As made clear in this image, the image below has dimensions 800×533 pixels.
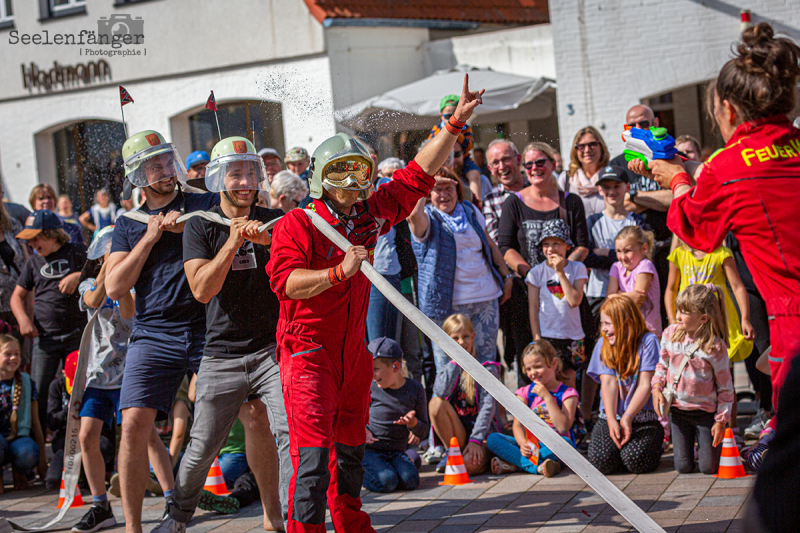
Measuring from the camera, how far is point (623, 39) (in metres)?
12.0

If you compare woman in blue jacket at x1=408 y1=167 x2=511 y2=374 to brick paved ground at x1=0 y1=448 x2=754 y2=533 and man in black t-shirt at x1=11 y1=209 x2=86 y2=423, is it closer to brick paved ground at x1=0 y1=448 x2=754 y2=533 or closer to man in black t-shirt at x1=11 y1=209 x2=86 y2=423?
brick paved ground at x1=0 y1=448 x2=754 y2=533

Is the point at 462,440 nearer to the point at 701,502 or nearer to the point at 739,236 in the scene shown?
the point at 701,502

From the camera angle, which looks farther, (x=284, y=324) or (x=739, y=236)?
(x=284, y=324)

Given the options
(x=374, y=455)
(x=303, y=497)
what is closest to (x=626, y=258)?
(x=374, y=455)

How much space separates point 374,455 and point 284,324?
1998 millimetres

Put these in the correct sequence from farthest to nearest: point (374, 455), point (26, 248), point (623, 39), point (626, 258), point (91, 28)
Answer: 1. point (91, 28)
2. point (623, 39)
3. point (26, 248)
4. point (626, 258)
5. point (374, 455)

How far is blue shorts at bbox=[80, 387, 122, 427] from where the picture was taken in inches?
218

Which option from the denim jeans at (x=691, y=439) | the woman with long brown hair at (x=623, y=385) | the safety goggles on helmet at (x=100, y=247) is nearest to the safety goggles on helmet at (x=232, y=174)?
the safety goggles on helmet at (x=100, y=247)

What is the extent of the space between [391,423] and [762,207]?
3.38 meters

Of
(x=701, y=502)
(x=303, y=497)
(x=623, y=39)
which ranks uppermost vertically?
(x=623, y=39)

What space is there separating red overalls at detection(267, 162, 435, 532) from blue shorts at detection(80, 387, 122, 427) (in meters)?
2.07

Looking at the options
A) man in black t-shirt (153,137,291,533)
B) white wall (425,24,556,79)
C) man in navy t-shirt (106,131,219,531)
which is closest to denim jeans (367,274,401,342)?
man in navy t-shirt (106,131,219,531)

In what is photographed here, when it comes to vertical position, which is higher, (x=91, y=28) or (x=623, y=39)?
(x=91, y=28)

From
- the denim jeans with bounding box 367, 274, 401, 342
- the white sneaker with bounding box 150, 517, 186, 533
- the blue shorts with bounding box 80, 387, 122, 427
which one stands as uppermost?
the denim jeans with bounding box 367, 274, 401, 342
